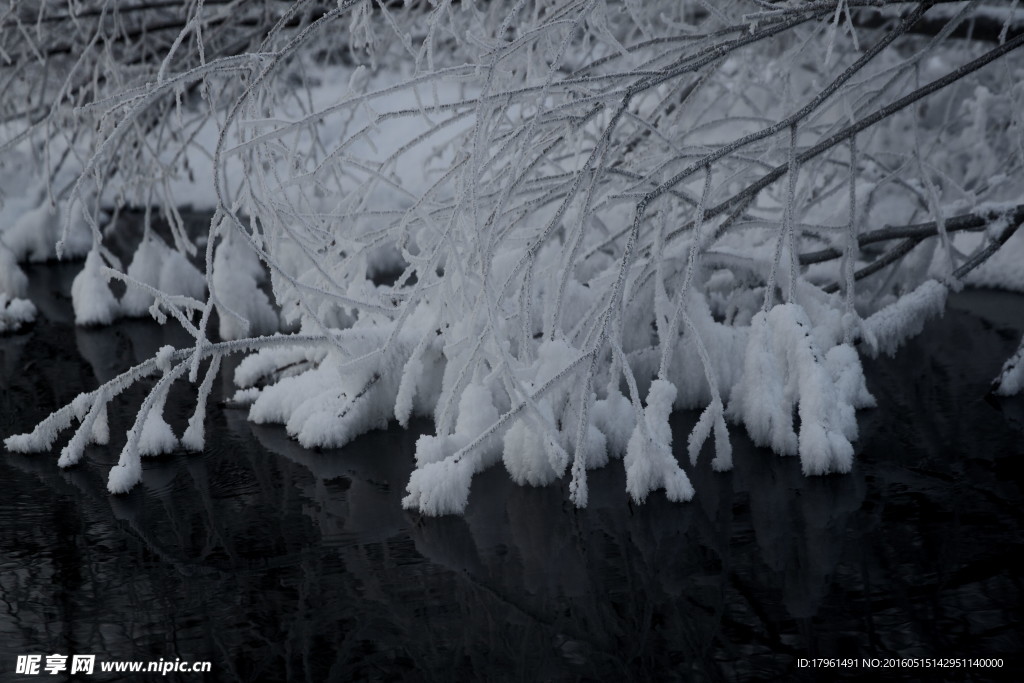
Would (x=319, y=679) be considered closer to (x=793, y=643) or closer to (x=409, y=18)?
(x=793, y=643)

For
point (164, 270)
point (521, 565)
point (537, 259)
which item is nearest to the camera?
point (521, 565)

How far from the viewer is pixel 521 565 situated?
4.12 metres

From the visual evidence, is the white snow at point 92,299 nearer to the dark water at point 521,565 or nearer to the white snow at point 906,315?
the dark water at point 521,565

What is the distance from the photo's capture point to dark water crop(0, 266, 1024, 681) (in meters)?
3.41

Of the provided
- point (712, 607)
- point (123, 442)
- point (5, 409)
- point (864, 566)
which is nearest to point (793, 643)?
point (712, 607)

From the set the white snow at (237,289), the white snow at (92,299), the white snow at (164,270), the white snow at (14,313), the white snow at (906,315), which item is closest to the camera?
the white snow at (906,315)

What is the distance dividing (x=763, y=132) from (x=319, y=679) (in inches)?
102

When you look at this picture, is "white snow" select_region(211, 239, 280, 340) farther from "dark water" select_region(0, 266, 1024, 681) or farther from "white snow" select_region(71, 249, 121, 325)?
"dark water" select_region(0, 266, 1024, 681)

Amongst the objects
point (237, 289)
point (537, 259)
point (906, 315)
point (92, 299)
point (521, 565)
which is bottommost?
point (521, 565)

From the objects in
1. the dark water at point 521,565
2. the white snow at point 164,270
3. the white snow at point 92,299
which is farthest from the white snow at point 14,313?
the dark water at point 521,565

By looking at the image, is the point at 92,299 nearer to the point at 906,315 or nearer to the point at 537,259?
the point at 537,259

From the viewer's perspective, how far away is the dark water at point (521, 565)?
3412 millimetres

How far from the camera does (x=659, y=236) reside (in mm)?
4598

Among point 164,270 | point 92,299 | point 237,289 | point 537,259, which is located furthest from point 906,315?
point 92,299
